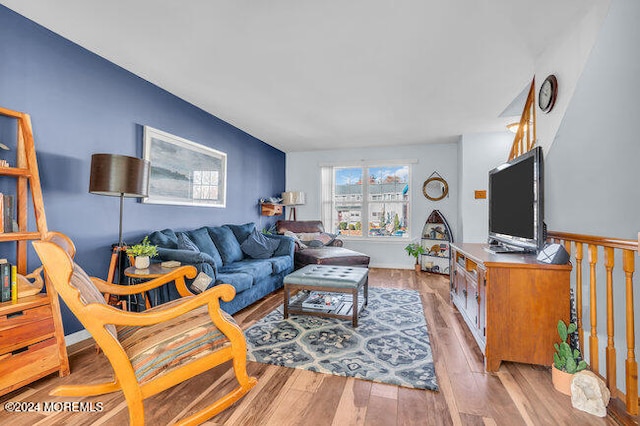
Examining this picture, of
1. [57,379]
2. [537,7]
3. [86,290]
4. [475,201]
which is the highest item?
[537,7]

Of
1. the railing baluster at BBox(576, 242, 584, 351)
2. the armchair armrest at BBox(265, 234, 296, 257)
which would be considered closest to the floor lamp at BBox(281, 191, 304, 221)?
the armchair armrest at BBox(265, 234, 296, 257)

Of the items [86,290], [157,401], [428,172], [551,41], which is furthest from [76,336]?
[428,172]

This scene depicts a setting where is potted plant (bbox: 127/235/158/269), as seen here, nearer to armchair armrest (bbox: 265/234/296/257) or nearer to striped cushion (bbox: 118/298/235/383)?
striped cushion (bbox: 118/298/235/383)

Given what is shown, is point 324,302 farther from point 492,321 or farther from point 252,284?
point 492,321

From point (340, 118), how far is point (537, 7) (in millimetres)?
2563

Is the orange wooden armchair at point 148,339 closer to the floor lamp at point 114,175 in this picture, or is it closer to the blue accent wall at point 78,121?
the floor lamp at point 114,175

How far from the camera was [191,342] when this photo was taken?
1532 millimetres

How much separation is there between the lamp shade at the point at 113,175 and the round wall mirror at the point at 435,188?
15.9 feet

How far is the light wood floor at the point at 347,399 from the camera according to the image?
5.00 ft

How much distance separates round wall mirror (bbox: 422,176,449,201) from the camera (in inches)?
220

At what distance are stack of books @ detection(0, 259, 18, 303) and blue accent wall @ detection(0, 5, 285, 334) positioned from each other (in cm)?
38

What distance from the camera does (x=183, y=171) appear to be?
3.62 metres

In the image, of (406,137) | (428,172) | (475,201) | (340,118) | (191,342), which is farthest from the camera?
(428,172)

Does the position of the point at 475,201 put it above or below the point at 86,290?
above
